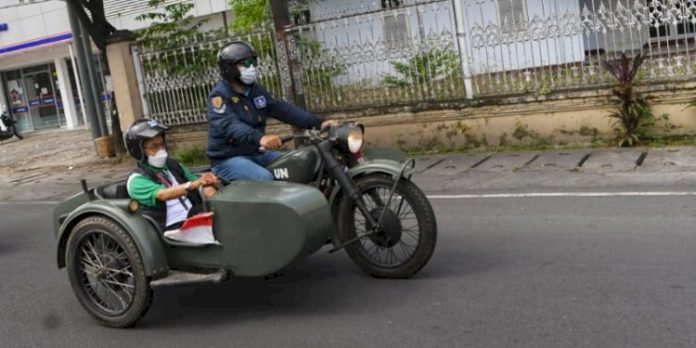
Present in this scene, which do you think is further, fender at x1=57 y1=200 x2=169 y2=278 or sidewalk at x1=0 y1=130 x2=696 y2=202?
sidewalk at x1=0 y1=130 x2=696 y2=202

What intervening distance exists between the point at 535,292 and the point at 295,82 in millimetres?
7581

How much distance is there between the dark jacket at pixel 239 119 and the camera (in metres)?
5.27

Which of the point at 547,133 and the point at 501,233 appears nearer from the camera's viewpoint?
the point at 501,233

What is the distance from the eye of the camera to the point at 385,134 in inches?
453

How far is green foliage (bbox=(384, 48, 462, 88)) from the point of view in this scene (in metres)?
11.0

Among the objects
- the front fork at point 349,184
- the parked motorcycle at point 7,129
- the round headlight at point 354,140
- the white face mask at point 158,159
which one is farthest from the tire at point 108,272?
the parked motorcycle at point 7,129

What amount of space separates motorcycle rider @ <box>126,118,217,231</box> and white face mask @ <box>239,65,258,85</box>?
71 centimetres

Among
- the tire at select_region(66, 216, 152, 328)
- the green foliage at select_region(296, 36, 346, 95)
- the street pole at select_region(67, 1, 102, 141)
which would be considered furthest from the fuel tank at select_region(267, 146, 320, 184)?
the street pole at select_region(67, 1, 102, 141)

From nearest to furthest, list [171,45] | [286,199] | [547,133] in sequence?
[286,199], [547,133], [171,45]

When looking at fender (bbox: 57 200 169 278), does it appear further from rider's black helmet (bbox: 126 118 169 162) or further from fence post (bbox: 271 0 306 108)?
fence post (bbox: 271 0 306 108)

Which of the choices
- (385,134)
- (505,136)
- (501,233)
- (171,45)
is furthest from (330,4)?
(501,233)

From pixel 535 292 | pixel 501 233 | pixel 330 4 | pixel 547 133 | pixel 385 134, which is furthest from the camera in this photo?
pixel 330 4

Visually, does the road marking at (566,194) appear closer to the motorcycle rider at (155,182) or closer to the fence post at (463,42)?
the fence post at (463,42)

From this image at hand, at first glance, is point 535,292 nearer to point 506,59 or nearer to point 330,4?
point 506,59
